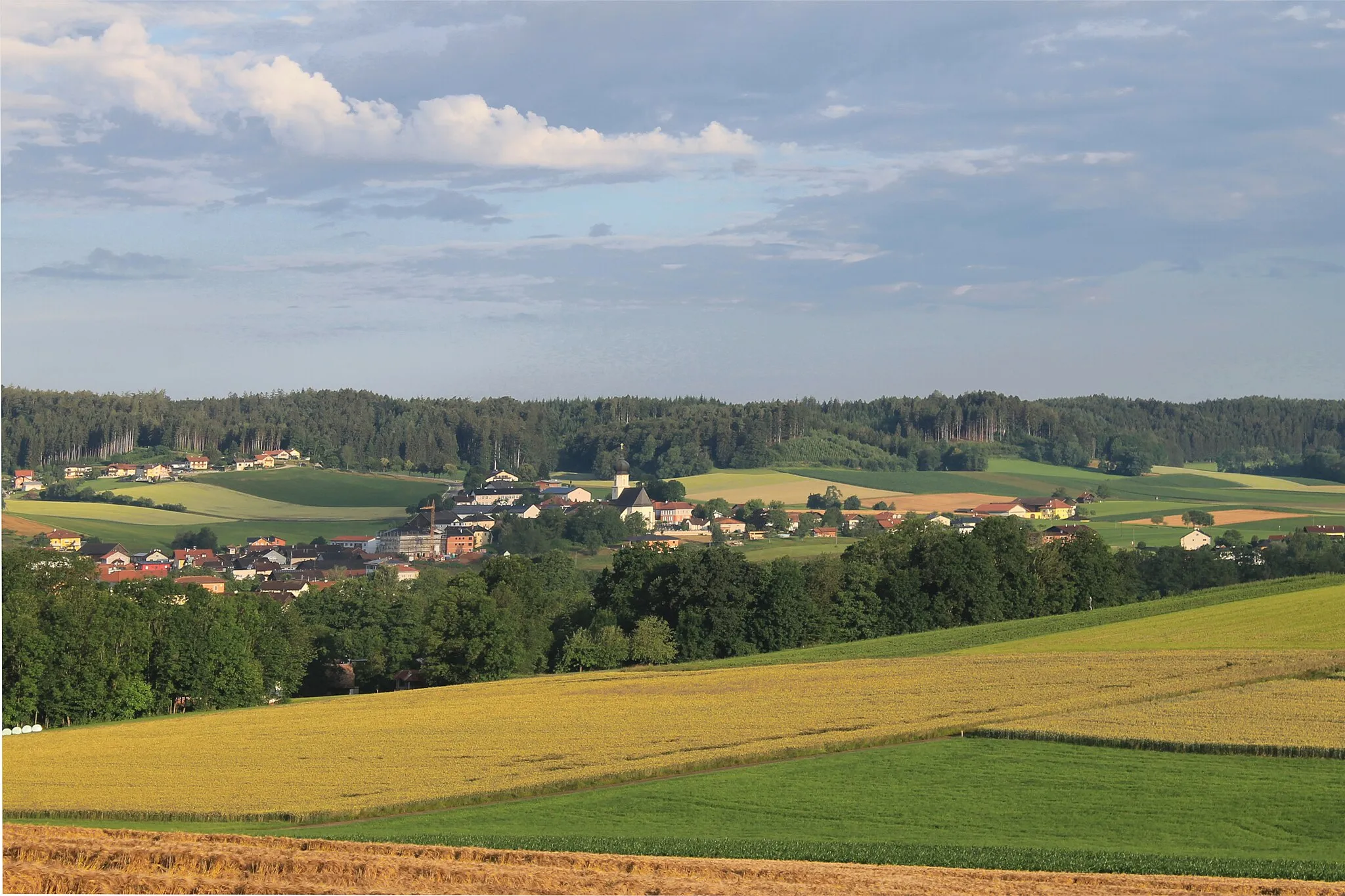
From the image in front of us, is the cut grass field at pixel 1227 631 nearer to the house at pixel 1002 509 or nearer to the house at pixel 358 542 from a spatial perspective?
the house at pixel 1002 509

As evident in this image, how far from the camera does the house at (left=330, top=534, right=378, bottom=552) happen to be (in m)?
181

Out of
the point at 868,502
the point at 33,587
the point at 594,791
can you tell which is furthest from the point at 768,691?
the point at 868,502

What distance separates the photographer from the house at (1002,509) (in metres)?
172

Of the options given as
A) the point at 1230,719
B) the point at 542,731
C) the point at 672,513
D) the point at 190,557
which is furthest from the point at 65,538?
the point at 1230,719

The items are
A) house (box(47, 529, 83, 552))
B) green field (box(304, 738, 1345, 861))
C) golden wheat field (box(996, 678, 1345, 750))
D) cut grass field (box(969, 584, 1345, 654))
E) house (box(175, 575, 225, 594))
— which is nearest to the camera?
green field (box(304, 738, 1345, 861))

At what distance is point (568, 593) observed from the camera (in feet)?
302

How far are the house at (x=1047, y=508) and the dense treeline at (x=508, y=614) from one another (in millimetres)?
69246

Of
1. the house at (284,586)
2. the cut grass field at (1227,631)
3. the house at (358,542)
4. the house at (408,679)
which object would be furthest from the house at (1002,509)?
the house at (408,679)

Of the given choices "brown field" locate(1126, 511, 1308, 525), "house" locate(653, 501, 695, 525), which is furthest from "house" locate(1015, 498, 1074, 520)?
"house" locate(653, 501, 695, 525)

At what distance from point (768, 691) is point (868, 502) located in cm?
13799

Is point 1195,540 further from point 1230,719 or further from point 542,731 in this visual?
point 542,731

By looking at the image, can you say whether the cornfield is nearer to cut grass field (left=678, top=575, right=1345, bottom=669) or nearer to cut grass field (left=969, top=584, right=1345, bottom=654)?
cut grass field (left=969, top=584, right=1345, bottom=654)

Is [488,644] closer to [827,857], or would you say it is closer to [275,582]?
[827,857]

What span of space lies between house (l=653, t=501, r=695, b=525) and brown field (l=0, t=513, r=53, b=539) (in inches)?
3012
